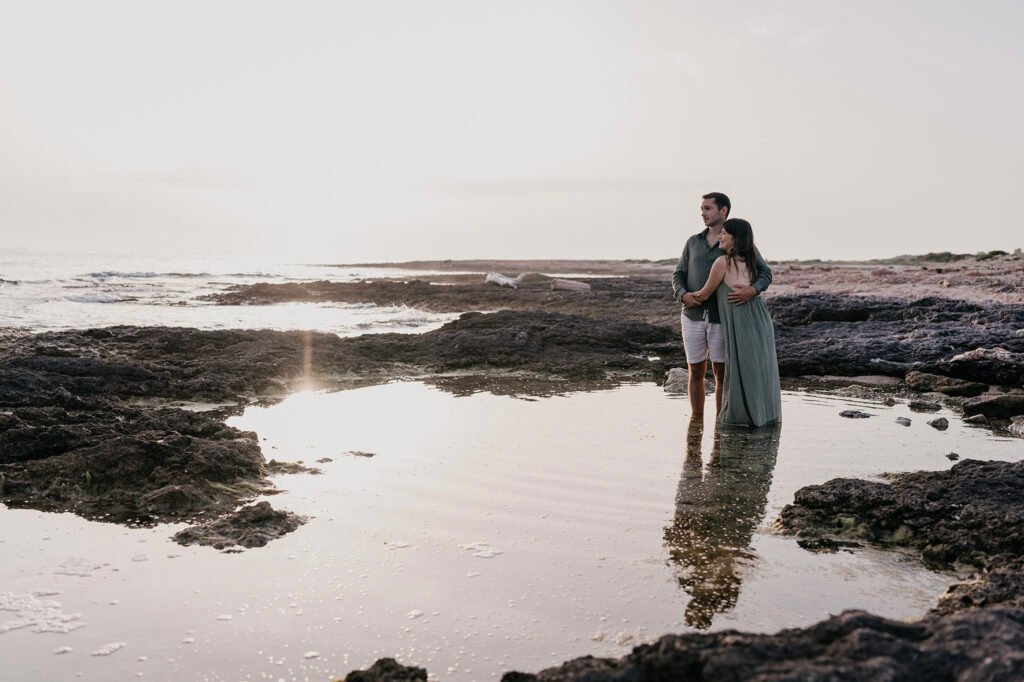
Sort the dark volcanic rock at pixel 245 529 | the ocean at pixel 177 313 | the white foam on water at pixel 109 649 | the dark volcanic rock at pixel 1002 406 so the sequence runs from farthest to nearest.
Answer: the ocean at pixel 177 313 → the dark volcanic rock at pixel 1002 406 → the dark volcanic rock at pixel 245 529 → the white foam on water at pixel 109 649

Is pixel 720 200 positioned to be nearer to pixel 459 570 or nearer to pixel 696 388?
pixel 696 388

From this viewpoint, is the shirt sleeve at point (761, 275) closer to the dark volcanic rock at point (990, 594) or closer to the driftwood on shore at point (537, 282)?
the dark volcanic rock at point (990, 594)

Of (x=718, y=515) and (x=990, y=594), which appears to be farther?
(x=718, y=515)

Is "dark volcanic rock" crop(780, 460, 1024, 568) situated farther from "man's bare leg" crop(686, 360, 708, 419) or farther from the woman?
"man's bare leg" crop(686, 360, 708, 419)

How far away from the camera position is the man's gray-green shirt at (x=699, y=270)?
25.7 ft

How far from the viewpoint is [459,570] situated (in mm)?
3867

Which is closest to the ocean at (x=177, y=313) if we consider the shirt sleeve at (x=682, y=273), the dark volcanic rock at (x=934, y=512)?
the shirt sleeve at (x=682, y=273)

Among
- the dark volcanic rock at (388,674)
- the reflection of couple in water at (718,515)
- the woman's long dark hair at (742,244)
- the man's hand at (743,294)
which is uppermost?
the woman's long dark hair at (742,244)

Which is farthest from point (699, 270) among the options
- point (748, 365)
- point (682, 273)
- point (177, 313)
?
point (177, 313)

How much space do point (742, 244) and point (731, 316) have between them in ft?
2.29

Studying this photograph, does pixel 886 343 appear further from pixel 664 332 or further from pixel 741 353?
pixel 741 353

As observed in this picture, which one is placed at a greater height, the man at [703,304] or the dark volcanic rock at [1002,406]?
the man at [703,304]

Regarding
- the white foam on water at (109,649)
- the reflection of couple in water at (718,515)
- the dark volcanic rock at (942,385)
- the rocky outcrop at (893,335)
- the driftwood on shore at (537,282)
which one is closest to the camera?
the white foam on water at (109,649)

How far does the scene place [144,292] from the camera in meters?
29.7
